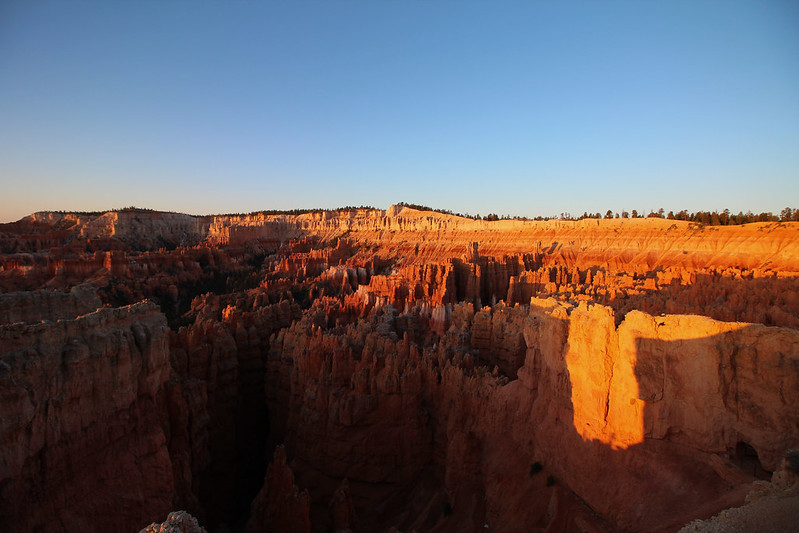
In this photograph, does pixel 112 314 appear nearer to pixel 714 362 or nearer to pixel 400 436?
pixel 400 436

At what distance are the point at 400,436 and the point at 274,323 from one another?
11968mm

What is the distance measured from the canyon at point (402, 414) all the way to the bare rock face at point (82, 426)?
4 cm

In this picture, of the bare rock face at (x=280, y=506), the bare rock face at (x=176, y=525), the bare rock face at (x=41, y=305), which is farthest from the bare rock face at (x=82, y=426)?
the bare rock face at (x=176, y=525)

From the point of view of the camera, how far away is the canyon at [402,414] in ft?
23.9

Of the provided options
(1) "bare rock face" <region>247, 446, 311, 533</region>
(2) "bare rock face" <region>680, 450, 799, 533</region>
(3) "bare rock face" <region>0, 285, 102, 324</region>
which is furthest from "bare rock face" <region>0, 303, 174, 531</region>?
(2) "bare rock face" <region>680, 450, 799, 533</region>

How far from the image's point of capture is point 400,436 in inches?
571

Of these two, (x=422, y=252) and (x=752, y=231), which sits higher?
(x=752, y=231)

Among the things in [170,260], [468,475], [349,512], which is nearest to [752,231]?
[468,475]

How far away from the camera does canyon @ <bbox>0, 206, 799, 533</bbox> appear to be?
7281 millimetres

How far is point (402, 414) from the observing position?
1465 centimetres

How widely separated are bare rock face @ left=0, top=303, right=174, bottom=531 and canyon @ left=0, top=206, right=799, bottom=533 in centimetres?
4

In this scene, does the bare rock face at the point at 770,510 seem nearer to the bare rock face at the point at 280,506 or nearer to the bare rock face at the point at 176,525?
the bare rock face at the point at 176,525

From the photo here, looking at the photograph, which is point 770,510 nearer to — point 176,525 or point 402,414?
point 176,525

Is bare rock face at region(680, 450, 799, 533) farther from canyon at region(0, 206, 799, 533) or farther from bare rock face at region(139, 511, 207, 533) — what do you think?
bare rock face at region(139, 511, 207, 533)
